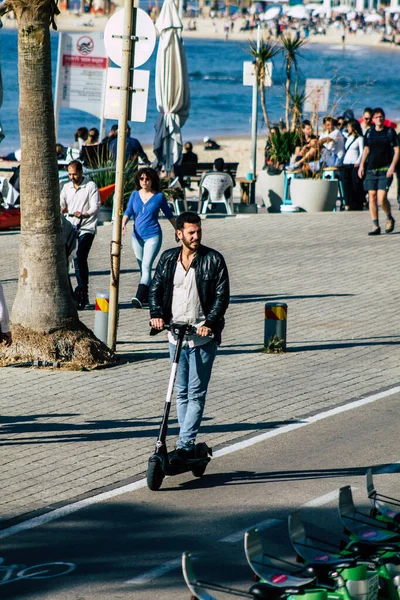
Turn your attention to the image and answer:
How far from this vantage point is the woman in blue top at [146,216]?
13.7 m

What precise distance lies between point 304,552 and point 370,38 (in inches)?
6617

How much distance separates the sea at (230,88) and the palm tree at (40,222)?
39.5ft

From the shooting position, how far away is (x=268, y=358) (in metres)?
11.8

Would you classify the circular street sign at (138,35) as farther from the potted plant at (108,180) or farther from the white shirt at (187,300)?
the potted plant at (108,180)

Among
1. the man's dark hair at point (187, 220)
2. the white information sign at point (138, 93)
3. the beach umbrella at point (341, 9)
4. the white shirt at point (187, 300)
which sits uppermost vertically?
the beach umbrella at point (341, 9)

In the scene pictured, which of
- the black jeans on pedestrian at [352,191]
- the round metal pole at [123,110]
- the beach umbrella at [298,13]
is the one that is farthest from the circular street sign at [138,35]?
the beach umbrella at [298,13]

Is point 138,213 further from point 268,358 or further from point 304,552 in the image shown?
point 304,552

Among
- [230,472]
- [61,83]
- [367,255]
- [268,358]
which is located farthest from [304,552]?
[61,83]

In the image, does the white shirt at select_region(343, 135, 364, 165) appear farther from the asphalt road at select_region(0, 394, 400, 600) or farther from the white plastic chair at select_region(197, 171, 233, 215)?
the asphalt road at select_region(0, 394, 400, 600)

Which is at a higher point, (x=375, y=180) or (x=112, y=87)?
(x=112, y=87)

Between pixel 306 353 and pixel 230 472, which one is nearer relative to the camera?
pixel 230 472

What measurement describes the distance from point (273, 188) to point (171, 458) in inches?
611

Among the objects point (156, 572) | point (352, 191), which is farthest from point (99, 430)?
point (352, 191)

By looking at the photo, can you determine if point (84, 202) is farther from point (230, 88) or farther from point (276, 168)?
point (230, 88)
